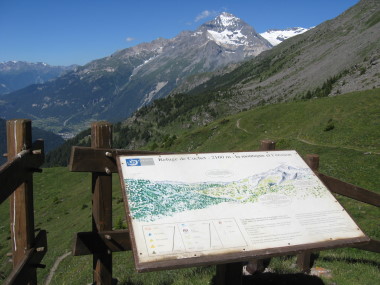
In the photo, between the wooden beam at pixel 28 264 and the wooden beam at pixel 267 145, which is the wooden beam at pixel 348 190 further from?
the wooden beam at pixel 28 264

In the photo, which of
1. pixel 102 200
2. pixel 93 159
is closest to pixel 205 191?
pixel 102 200

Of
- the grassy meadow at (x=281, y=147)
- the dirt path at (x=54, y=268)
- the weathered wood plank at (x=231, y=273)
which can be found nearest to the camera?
the weathered wood plank at (x=231, y=273)

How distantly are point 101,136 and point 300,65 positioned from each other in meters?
176

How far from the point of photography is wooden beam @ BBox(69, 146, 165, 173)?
246 inches

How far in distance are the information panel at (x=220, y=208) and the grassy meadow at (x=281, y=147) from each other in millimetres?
3563

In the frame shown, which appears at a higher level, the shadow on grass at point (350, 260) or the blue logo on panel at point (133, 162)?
the blue logo on panel at point (133, 162)

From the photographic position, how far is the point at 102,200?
6.58 meters

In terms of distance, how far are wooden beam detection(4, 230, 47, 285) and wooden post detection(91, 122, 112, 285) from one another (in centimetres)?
101

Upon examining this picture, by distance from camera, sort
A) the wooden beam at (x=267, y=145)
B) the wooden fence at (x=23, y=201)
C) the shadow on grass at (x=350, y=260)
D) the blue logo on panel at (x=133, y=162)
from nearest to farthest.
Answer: the wooden fence at (x=23, y=201), the blue logo on panel at (x=133, y=162), the wooden beam at (x=267, y=145), the shadow on grass at (x=350, y=260)

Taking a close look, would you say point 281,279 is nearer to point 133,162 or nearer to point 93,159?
point 133,162

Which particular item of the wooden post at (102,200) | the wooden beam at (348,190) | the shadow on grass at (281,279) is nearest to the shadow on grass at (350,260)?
the shadow on grass at (281,279)

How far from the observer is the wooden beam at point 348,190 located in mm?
8539

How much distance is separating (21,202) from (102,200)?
146cm

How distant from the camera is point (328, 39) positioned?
620ft
